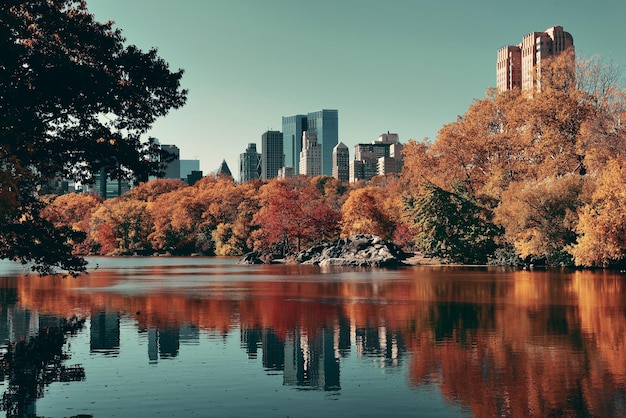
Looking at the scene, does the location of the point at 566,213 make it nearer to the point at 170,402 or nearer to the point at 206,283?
the point at 206,283

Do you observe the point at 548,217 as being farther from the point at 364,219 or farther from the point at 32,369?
the point at 32,369

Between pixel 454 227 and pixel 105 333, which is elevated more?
pixel 454 227

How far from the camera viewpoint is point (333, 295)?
3784 cm

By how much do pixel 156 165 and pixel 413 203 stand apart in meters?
57.7

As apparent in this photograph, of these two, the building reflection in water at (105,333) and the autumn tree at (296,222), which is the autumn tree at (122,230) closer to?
the autumn tree at (296,222)

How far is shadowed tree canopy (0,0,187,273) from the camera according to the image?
22.7 metres

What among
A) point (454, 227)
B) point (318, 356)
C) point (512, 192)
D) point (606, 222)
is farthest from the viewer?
point (454, 227)

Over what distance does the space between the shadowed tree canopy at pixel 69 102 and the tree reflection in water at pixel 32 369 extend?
4376 millimetres

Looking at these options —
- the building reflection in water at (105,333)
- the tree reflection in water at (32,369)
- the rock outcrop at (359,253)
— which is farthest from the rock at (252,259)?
the tree reflection in water at (32,369)

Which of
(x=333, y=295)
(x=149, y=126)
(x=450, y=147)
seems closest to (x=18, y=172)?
(x=149, y=126)

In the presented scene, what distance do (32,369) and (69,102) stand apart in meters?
10.0

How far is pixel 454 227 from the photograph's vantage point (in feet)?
255

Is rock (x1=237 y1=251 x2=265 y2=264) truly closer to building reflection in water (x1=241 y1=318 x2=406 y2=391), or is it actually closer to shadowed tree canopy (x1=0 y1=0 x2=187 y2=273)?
shadowed tree canopy (x1=0 y1=0 x2=187 y2=273)

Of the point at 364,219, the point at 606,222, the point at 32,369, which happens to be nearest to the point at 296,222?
the point at 364,219
